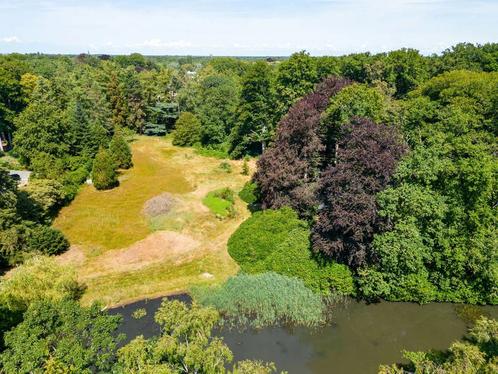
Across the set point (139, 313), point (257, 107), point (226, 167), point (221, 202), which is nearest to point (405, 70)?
point (257, 107)

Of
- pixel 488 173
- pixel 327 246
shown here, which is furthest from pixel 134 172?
pixel 488 173

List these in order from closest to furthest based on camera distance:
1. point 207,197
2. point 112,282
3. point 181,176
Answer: point 112,282
point 207,197
point 181,176

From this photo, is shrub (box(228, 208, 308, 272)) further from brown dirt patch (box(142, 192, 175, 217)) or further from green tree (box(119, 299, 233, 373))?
green tree (box(119, 299, 233, 373))

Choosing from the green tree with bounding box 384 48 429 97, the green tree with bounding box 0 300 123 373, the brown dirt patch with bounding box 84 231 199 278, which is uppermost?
the green tree with bounding box 384 48 429 97

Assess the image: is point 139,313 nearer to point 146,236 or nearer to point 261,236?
point 146,236

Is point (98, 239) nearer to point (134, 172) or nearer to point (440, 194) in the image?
point (134, 172)

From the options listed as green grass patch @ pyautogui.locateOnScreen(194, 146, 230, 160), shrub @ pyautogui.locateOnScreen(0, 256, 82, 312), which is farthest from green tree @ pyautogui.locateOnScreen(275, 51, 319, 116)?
shrub @ pyautogui.locateOnScreen(0, 256, 82, 312)

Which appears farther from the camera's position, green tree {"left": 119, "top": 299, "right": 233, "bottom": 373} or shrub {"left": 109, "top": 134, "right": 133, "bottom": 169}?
shrub {"left": 109, "top": 134, "right": 133, "bottom": 169}
